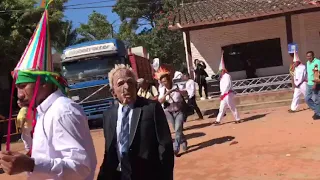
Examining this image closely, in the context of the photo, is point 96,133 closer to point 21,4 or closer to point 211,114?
point 211,114

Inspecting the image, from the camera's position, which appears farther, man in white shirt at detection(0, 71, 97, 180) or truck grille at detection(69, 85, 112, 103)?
truck grille at detection(69, 85, 112, 103)

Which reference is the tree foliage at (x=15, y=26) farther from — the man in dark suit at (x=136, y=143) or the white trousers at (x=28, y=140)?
the man in dark suit at (x=136, y=143)

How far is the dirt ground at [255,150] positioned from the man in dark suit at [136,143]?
360cm

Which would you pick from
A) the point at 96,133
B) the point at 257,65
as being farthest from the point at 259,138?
the point at 257,65

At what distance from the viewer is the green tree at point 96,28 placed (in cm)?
4356

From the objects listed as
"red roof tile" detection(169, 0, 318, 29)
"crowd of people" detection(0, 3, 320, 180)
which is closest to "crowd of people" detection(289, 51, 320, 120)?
"red roof tile" detection(169, 0, 318, 29)

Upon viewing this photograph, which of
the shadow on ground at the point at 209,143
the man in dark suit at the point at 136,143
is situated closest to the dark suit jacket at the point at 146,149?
the man in dark suit at the point at 136,143

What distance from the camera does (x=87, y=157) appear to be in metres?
2.21

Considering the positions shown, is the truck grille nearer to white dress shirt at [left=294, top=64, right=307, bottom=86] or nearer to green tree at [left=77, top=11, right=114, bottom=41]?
white dress shirt at [left=294, top=64, right=307, bottom=86]

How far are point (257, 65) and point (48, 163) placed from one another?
16731 millimetres

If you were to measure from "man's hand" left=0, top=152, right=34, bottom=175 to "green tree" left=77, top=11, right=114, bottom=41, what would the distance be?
4127 cm

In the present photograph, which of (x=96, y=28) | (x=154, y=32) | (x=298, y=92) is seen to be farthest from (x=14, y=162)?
(x=96, y=28)

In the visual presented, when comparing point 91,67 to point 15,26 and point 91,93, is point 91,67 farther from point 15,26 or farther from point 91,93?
point 15,26

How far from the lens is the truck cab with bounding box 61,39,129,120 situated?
15.2 metres
